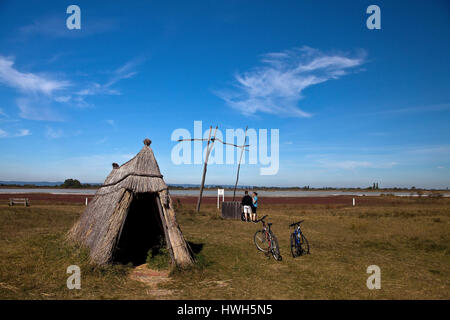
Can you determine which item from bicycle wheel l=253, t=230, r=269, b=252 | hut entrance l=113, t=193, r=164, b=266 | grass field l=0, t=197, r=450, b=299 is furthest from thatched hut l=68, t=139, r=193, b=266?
bicycle wheel l=253, t=230, r=269, b=252

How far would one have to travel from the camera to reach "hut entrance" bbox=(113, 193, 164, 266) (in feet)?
37.3

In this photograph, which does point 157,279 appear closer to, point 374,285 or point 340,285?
point 340,285

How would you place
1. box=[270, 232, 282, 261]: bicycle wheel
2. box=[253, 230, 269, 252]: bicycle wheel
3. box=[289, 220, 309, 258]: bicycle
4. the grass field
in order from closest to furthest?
the grass field, box=[270, 232, 282, 261]: bicycle wheel, box=[289, 220, 309, 258]: bicycle, box=[253, 230, 269, 252]: bicycle wheel

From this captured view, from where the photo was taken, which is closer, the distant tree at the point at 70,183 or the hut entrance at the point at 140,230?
the hut entrance at the point at 140,230

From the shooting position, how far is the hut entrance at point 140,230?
37.3ft

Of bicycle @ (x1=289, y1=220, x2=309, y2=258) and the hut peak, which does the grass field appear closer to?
bicycle @ (x1=289, y1=220, x2=309, y2=258)

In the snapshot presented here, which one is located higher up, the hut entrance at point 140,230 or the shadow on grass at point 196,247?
the hut entrance at point 140,230

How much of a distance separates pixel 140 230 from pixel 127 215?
94.1 inches

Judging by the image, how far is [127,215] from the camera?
33.1 ft

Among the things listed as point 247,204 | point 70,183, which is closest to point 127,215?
point 247,204

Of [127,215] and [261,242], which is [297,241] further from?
[127,215]

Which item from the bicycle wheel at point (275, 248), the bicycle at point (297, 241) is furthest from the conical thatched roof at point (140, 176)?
the bicycle at point (297, 241)

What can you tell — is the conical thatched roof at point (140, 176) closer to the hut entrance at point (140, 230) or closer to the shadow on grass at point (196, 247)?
the hut entrance at point (140, 230)
